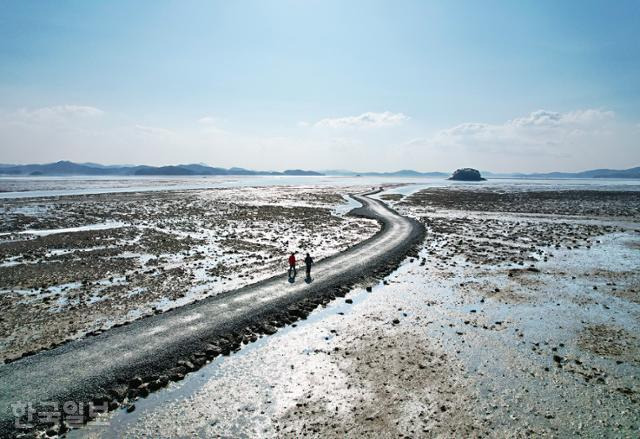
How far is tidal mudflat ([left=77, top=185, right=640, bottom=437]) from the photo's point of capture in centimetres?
1091

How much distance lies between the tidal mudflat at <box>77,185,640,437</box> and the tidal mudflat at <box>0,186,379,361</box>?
796 cm

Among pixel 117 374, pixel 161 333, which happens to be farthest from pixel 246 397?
pixel 161 333

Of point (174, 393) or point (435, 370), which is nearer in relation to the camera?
point (174, 393)

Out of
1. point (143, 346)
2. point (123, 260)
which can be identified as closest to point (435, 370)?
point (143, 346)

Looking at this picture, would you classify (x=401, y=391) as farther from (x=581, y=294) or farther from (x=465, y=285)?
(x=581, y=294)

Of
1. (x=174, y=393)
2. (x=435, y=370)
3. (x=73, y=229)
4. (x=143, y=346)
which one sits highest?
(x=73, y=229)

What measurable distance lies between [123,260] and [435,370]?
26.3m

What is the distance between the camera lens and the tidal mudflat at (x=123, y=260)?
18156 millimetres

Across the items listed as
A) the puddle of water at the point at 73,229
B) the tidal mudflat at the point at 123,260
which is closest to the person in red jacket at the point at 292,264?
the tidal mudflat at the point at 123,260

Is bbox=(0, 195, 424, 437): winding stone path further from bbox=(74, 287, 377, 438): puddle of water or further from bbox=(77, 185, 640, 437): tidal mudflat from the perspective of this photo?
bbox=(77, 185, 640, 437): tidal mudflat

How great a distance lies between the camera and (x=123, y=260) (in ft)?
96.3

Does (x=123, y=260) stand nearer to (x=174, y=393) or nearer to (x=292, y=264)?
(x=292, y=264)

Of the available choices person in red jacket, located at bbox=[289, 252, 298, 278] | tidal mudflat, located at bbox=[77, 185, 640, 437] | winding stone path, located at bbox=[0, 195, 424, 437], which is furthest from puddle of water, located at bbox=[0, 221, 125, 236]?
tidal mudflat, located at bbox=[77, 185, 640, 437]

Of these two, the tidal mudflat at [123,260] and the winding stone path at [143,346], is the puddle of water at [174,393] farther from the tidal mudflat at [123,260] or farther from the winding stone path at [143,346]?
the tidal mudflat at [123,260]
